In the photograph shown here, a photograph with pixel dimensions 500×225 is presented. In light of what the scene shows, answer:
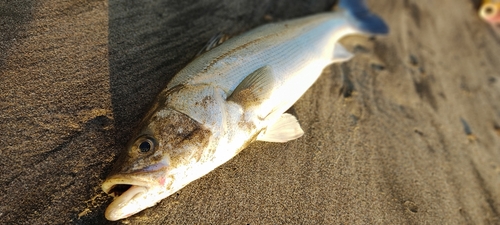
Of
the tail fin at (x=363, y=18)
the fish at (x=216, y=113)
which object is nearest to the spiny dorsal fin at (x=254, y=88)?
the fish at (x=216, y=113)

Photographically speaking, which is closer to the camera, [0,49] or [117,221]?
[117,221]

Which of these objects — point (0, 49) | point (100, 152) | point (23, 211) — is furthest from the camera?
point (0, 49)

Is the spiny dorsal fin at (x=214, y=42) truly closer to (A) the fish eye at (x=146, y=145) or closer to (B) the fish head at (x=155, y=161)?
→ (B) the fish head at (x=155, y=161)

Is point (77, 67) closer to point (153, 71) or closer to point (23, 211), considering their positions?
point (153, 71)

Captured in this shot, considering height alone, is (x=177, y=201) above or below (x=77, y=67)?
below

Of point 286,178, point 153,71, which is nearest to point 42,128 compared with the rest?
point 153,71

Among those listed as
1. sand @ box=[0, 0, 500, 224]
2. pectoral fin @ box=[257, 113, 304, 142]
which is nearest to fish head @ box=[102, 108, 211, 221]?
sand @ box=[0, 0, 500, 224]

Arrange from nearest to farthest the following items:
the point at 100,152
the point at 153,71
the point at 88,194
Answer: the point at 88,194, the point at 100,152, the point at 153,71

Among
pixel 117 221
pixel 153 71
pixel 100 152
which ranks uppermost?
pixel 153 71
